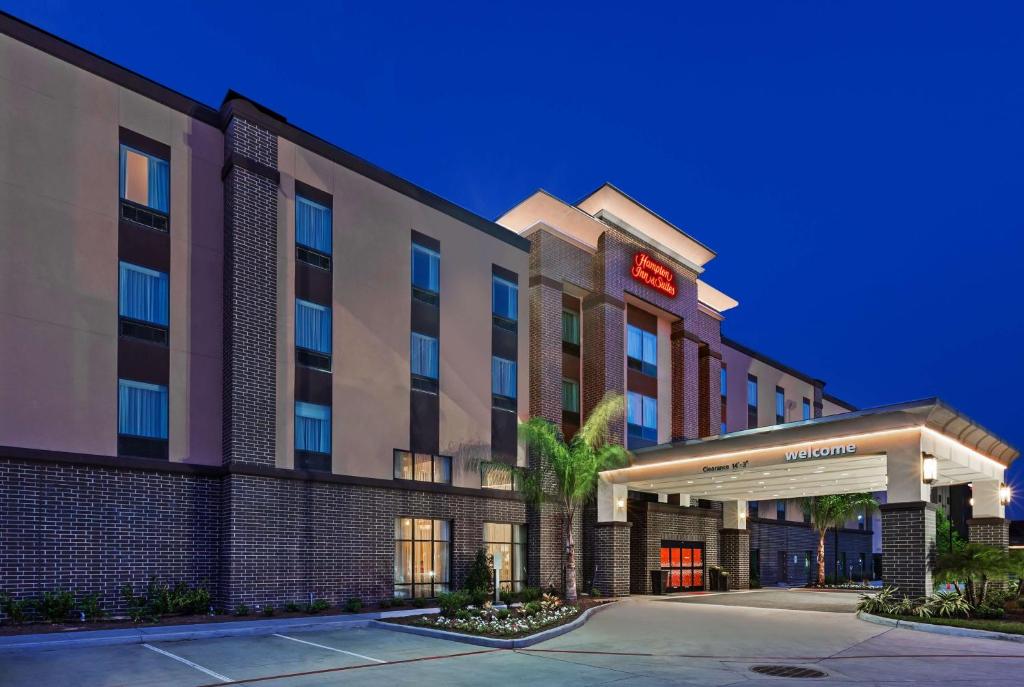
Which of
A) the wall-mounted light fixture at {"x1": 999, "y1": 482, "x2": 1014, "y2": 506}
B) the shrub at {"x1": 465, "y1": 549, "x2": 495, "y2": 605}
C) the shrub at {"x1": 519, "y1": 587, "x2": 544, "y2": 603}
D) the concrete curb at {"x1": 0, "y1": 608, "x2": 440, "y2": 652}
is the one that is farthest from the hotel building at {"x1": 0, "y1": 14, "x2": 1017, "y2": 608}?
the concrete curb at {"x1": 0, "y1": 608, "x2": 440, "y2": 652}

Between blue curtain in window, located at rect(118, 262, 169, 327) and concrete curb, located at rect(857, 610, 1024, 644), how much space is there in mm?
20899

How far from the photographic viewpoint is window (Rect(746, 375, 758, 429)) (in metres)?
48.6

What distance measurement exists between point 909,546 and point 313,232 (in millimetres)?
19623

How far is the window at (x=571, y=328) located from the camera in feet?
116

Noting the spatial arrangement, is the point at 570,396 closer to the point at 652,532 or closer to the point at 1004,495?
the point at 652,532

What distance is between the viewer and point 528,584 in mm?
30734

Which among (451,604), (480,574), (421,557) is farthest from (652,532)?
(451,604)

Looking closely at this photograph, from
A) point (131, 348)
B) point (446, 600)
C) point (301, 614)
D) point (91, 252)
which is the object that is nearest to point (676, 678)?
point (446, 600)

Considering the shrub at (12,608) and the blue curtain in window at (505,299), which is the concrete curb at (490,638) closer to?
the shrub at (12,608)

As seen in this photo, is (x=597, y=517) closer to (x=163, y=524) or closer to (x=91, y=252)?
(x=163, y=524)

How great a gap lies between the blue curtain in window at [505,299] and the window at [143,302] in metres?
12.9

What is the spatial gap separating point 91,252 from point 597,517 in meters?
21.0

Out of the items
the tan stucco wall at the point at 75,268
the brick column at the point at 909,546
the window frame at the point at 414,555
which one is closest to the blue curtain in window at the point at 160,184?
the tan stucco wall at the point at 75,268

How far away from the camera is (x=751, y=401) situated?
162 ft
